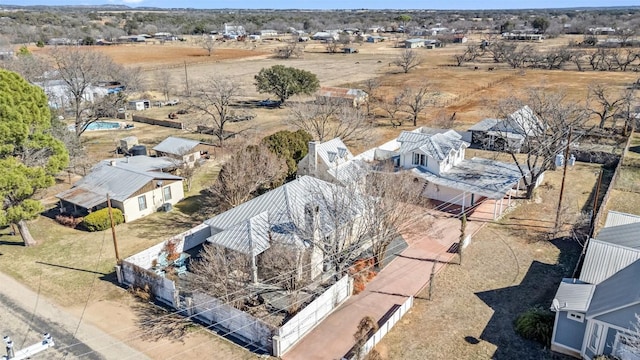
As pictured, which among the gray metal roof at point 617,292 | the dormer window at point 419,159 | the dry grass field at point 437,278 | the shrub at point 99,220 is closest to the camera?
the gray metal roof at point 617,292

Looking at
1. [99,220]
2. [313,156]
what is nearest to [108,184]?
[99,220]

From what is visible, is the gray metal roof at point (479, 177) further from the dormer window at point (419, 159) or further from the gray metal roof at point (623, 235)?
the gray metal roof at point (623, 235)

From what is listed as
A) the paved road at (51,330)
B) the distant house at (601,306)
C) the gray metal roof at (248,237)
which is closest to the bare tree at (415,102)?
the gray metal roof at (248,237)

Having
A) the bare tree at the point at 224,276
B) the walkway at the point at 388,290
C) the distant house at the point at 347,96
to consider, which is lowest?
the walkway at the point at 388,290

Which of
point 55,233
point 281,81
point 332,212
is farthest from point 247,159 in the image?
point 281,81

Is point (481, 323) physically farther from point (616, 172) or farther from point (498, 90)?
point (498, 90)

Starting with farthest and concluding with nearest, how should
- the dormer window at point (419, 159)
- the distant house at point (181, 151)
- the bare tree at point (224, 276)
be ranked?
1. the distant house at point (181, 151)
2. the dormer window at point (419, 159)
3. the bare tree at point (224, 276)

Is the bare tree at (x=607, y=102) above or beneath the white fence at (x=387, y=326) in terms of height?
above
